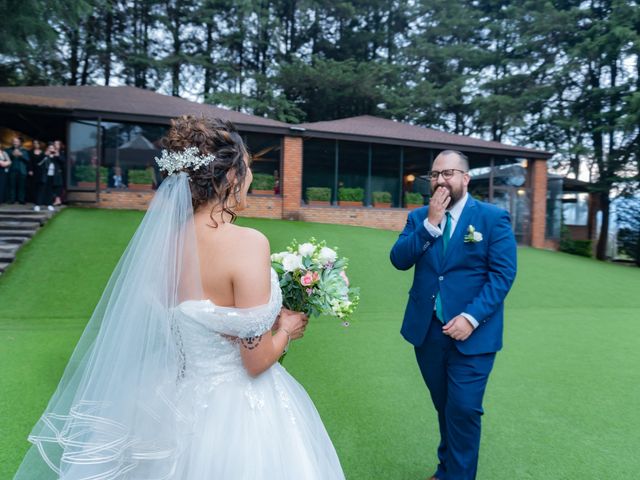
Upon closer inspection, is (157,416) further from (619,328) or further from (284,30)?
(284,30)

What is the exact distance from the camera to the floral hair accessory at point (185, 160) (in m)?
1.71

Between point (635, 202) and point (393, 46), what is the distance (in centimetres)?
1707

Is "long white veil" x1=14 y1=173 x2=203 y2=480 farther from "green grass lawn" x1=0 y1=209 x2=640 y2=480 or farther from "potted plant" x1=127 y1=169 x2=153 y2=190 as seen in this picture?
"potted plant" x1=127 y1=169 x2=153 y2=190

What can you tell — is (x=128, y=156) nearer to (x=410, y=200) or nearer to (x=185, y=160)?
(x=410, y=200)

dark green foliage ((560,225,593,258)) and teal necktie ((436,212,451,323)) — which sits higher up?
teal necktie ((436,212,451,323))

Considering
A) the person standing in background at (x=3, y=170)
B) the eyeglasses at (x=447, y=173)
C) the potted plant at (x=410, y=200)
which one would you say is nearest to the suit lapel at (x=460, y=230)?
the eyeglasses at (x=447, y=173)

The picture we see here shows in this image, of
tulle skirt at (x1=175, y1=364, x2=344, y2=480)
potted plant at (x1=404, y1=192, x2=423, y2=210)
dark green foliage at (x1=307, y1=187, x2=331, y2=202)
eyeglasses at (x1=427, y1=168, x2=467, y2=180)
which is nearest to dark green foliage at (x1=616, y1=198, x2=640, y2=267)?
potted plant at (x1=404, y1=192, x2=423, y2=210)

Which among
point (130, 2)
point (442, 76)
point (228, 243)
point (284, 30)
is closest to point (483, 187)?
point (442, 76)

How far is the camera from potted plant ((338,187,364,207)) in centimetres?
1780

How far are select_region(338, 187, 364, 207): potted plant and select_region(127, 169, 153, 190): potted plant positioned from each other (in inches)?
265

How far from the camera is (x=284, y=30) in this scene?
29.4 metres

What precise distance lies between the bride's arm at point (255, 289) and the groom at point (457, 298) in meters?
1.26

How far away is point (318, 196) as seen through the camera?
17.3m

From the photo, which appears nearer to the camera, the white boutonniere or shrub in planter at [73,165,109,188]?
the white boutonniere
